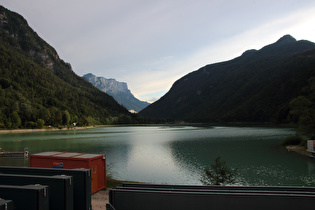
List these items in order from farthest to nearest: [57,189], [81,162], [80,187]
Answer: [81,162]
[80,187]
[57,189]

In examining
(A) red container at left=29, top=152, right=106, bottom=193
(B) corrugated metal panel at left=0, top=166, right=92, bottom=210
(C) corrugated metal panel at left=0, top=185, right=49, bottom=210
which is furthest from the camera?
(A) red container at left=29, top=152, right=106, bottom=193

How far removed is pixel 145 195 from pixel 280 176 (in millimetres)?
20811

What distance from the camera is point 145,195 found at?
598cm

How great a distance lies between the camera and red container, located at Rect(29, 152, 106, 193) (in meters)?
10.6

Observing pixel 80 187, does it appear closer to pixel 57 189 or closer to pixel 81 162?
pixel 57 189

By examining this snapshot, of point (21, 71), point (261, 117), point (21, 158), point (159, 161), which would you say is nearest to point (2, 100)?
point (21, 71)

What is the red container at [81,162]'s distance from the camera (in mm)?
10559

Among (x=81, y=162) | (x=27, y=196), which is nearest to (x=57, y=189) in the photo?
(x=27, y=196)

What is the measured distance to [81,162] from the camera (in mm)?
10547

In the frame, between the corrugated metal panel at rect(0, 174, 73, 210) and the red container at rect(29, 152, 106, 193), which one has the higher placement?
the corrugated metal panel at rect(0, 174, 73, 210)

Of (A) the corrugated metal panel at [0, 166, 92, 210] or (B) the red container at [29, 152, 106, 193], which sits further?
(B) the red container at [29, 152, 106, 193]

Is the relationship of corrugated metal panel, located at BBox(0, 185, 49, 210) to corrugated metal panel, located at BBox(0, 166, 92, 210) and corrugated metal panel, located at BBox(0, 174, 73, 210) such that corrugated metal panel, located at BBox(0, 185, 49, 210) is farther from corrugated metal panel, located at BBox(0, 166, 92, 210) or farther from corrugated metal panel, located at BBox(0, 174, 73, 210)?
corrugated metal panel, located at BBox(0, 166, 92, 210)

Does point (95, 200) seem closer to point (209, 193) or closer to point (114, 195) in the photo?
point (114, 195)

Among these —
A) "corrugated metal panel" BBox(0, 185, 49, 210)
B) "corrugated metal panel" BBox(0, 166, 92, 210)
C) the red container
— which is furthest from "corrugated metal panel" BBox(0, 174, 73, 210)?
the red container
